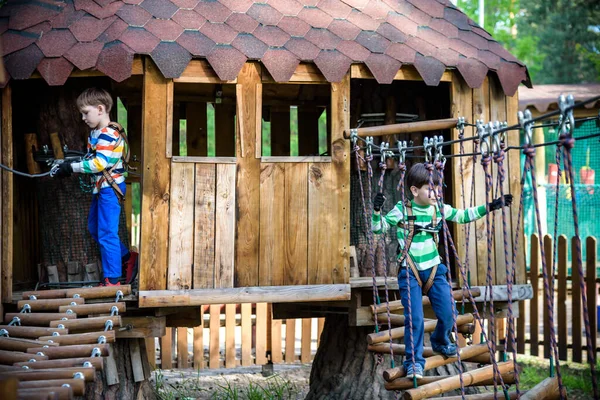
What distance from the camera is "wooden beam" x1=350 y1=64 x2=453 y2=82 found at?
692 cm

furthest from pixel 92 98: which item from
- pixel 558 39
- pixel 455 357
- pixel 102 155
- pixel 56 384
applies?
pixel 558 39

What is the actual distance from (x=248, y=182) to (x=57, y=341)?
6.96 ft

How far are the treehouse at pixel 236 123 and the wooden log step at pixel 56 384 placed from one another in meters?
1.88

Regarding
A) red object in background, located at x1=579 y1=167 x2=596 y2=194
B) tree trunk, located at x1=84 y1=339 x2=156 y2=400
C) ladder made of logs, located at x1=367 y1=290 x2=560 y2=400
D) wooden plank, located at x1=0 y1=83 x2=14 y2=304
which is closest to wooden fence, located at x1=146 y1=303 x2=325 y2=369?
tree trunk, located at x1=84 y1=339 x2=156 y2=400

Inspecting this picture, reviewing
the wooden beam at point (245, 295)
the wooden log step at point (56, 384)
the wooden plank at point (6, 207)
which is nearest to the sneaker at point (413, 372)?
the wooden beam at point (245, 295)

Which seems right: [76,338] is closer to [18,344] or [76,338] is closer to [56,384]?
[18,344]

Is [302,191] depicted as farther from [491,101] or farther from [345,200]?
[491,101]

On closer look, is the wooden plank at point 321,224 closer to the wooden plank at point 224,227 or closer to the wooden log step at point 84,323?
the wooden plank at point 224,227

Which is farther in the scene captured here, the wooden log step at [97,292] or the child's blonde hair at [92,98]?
the child's blonde hair at [92,98]

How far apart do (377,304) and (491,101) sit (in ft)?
7.80

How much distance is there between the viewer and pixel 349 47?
272 inches

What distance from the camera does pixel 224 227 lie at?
6.66 m

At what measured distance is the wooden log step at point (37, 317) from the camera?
19.4 feet

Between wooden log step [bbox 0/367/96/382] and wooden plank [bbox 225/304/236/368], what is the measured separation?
560 cm
